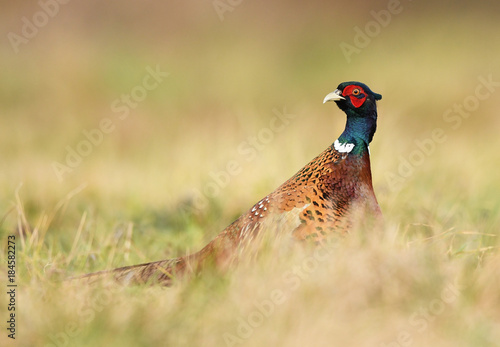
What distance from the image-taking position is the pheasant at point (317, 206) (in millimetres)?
3178

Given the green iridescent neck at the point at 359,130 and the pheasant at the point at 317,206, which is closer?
the pheasant at the point at 317,206

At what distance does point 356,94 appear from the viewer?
3.39 metres

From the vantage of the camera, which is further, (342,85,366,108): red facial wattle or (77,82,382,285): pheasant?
(342,85,366,108): red facial wattle

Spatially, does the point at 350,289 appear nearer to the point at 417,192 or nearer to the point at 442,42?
the point at 417,192

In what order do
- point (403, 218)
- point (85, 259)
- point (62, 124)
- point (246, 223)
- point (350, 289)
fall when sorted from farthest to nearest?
1. point (62, 124)
2. point (403, 218)
3. point (85, 259)
4. point (246, 223)
5. point (350, 289)

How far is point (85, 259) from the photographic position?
3686 millimetres

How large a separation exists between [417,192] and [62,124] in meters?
4.61

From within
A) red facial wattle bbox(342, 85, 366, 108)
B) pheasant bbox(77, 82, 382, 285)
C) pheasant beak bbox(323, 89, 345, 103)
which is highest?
pheasant beak bbox(323, 89, 345, 103)

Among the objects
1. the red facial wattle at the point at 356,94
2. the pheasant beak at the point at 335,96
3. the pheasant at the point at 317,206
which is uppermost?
the pheasant beak at the point at 335,96

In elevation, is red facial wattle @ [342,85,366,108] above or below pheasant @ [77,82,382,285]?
above

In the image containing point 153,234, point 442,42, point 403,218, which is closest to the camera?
point 403,218

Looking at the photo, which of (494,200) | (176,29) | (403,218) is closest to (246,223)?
(403,218)

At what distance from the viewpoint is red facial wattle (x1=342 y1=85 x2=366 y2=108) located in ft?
11.1

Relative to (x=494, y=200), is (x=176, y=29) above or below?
above
